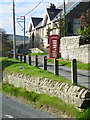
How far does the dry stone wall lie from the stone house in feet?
66.0

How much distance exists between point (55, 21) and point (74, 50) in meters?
16.9

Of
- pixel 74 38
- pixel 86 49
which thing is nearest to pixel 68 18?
pixel 74 38

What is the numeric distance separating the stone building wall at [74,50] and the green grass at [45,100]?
6.75 m

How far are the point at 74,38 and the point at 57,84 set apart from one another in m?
11.1

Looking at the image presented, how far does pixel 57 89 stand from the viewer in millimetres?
10867

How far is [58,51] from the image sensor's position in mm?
23641

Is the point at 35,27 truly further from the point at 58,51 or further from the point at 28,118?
the point at 28,118

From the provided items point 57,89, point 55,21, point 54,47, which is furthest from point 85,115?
point 55,21

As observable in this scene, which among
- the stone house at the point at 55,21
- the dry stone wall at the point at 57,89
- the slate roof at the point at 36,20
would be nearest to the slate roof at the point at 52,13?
the stone house at the point at 55,21

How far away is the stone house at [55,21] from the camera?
3488 centimetres

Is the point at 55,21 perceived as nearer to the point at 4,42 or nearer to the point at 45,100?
the point at 4,42

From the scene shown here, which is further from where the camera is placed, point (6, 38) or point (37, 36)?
point (37, 36)

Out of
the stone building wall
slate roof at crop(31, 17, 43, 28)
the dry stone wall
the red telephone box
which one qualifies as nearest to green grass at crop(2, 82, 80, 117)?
the dry stone wall

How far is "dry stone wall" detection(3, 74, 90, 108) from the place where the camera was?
917 centimetres
